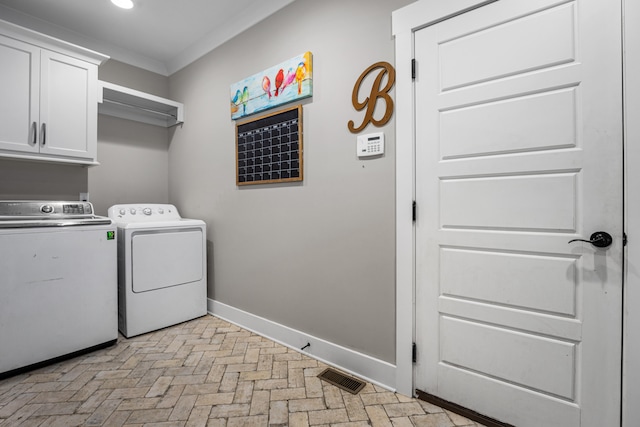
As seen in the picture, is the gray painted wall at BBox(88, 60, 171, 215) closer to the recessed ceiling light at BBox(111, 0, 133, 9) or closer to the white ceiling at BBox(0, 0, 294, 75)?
the white ceiling at BBox(0, 0, 294, 75)

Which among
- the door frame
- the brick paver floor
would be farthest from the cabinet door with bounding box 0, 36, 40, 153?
the door frame

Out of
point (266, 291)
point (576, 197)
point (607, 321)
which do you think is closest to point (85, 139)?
point (266, 291)

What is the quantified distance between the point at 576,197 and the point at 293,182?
5.46 ft

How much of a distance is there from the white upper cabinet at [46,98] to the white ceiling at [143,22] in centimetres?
43

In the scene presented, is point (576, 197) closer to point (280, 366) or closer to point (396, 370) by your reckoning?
point (396, 370)

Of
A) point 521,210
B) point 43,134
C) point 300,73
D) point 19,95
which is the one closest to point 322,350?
point 521,210

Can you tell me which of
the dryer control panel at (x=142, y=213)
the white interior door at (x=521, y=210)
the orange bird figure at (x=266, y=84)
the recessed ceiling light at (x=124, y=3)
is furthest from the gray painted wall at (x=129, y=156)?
the white interior door at (x=521, y=210)

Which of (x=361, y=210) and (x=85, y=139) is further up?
(x=85, y=139)

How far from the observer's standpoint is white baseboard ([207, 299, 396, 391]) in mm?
1819

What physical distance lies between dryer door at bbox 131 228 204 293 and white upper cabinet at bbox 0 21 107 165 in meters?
0.90

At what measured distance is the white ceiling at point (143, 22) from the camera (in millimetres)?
2473

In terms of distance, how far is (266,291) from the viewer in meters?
2.51

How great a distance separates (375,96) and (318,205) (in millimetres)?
811

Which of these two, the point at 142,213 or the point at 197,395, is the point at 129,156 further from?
the point at 197,395
